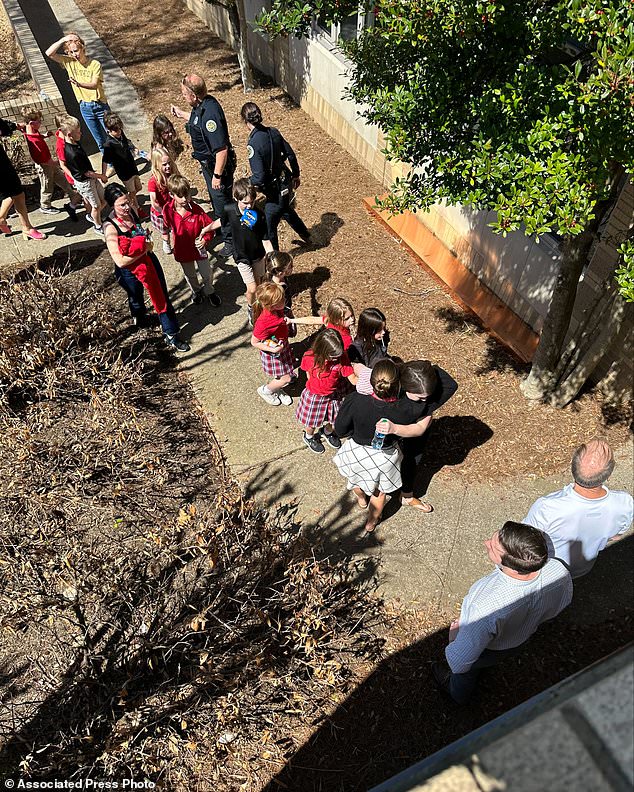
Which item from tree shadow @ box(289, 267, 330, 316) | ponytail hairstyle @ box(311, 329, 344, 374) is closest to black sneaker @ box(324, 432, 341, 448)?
ponytail hairstyle @ box(311, 329, 344, 374)

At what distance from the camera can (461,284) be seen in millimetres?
7141

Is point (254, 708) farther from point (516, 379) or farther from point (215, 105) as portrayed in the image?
point (215, 105)

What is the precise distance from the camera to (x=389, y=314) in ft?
22.5

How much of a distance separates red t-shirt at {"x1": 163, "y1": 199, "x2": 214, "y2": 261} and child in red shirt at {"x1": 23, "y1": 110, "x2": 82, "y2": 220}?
2.64 metres

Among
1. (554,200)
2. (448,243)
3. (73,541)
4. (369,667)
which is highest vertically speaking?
(554,200)

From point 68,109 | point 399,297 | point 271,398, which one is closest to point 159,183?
point 271,398

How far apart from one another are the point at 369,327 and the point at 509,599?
2.51 metres

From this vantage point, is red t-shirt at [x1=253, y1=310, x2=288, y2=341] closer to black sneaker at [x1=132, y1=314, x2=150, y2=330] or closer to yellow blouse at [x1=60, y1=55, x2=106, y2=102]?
black sneaker at [x1=132, y1=314, x2=150, y2=330]

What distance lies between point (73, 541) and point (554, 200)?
13.4 feet

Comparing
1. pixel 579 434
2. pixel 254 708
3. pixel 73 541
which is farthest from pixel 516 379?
pixel 73 541

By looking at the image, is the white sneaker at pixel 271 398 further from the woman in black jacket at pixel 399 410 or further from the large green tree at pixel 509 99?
the large green tree at pixel 509 99

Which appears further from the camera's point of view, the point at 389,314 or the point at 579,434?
the point at 389,314

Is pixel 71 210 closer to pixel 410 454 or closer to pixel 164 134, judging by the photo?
pixel 164 134

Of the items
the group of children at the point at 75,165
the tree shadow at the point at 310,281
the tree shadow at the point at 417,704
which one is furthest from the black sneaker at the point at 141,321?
the tree shadow at the point at 417,704
